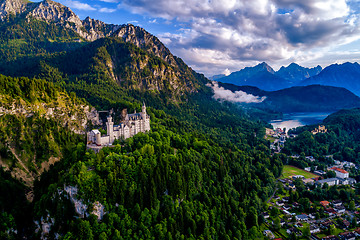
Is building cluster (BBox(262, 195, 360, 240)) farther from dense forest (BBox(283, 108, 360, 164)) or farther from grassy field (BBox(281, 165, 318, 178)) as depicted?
dense forest (BBox(283, 108, 360, 164))

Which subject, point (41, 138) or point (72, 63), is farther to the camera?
point (72, 63)

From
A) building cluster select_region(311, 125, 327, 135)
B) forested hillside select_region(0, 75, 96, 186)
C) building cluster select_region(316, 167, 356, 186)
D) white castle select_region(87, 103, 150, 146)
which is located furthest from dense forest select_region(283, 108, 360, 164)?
forested hillside select_region(0, 75, 96, 186)

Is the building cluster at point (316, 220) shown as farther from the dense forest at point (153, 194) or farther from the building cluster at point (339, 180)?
the building cluster at point (339, 180)

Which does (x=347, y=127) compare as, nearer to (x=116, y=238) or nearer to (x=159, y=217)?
(x=159, y=217)

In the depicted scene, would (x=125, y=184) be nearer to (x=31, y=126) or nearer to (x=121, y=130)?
(x=121, y=130)

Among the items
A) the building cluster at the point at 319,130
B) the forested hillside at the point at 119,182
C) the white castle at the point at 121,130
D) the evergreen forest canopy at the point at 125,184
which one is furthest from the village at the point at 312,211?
the building cluster at the point at 319,130

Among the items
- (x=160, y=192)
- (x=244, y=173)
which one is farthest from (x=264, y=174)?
(x=160, y=192)
